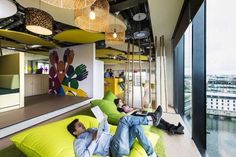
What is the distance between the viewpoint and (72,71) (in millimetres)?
5074

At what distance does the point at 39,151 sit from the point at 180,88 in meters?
4.56

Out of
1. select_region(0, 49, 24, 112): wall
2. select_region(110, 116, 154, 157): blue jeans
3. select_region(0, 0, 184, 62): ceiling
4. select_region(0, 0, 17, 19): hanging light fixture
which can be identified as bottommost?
select_region(110, 116, 154, 157): blue jeans

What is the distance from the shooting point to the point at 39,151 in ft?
4.70

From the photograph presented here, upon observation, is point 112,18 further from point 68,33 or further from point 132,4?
point 68,33

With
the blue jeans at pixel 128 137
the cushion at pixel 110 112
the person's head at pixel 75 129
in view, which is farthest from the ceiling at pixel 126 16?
the person's head at pixel 75 129

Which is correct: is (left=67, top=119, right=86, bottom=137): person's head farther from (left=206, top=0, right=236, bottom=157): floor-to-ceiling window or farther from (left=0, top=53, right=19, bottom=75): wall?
(left=0, top=53, right=19, bottom=75): wall

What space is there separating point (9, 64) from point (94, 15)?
2.72 meters

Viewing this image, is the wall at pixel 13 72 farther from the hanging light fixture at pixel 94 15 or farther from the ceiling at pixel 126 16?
the hanging light fixture at pixel 94 15

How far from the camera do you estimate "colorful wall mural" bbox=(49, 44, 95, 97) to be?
476 cm

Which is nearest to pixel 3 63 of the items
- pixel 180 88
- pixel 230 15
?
pixel 230 15

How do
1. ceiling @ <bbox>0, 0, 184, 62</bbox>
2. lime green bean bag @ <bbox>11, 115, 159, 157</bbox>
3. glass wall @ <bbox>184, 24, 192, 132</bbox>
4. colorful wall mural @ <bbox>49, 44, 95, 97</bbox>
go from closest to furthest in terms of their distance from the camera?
lime green bean bag @ <bbox>11, 115, 159, 157</bbox> < ceiling @ <bbox>0, 0, 184, 62</bbox> < glass wall @ <bbox>184, 24, 192, 132</bbox> < colorful wall mural @ <bbox>49, 44, 95, 97</bbox>

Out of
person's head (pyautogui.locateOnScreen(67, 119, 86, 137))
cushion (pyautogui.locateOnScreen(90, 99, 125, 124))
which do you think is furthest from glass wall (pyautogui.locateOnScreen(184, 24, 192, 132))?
person's head (pyautogui.locateOnScreen(67, 119, 86, 137))

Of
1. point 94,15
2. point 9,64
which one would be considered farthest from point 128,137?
point 9,64

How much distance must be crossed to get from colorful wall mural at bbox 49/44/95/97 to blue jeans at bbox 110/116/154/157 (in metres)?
2.97
